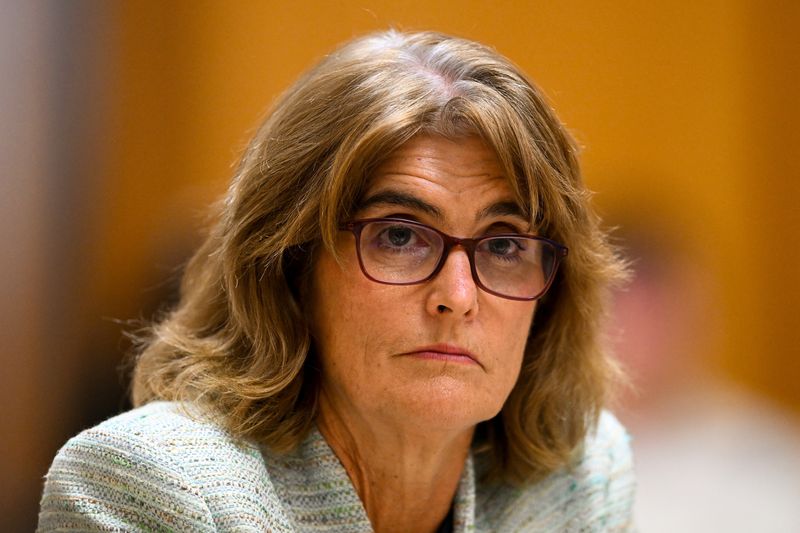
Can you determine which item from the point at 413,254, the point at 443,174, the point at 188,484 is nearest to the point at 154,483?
the point at 188,484

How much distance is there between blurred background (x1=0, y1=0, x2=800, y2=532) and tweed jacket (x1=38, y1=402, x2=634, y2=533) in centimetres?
106

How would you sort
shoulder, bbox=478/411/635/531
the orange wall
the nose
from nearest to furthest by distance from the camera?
the nose → shoulder, bbox=478/411/635/531 → the orange wall

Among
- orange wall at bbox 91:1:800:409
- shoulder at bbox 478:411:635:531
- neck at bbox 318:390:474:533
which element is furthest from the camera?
orange wall at bbox 91:1:800:409

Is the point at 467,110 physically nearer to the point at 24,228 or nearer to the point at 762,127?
the point at 24,228

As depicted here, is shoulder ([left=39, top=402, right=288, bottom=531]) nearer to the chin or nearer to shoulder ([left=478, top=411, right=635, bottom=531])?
the chin

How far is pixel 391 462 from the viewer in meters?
1.63

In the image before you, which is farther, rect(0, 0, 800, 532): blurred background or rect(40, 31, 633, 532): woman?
rect(0, 0, 800, 532): blurred background

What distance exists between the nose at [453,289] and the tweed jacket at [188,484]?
0.98 ft

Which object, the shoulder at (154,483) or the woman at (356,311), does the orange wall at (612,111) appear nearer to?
the woman at (356,311)

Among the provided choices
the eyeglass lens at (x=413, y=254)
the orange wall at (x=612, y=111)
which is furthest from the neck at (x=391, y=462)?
the orange wall at (x=612, y=111)

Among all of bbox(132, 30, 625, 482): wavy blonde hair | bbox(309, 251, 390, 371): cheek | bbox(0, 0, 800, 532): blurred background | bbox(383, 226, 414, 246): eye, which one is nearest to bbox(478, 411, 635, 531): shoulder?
bbox(132, 30, 625, 482): wavy blonde hair

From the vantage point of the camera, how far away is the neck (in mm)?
1606

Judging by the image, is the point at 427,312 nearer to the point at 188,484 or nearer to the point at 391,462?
the point at 391,462

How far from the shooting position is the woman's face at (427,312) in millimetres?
1509
